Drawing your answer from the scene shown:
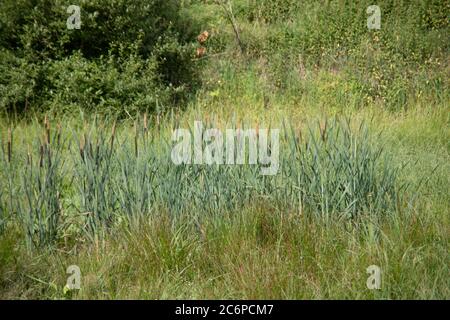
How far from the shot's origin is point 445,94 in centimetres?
819

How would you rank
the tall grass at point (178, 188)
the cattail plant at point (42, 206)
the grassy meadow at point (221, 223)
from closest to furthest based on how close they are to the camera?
the grassy meadow at point (221, 223), the cattail plant at point (42, 206), the tall grass at point (178, 188)

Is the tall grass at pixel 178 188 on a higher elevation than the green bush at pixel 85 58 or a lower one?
lower

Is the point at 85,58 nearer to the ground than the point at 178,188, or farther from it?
farther from it

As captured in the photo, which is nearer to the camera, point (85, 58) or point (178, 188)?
point (178, 188)

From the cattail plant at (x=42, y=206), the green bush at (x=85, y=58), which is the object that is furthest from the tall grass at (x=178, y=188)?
the green bush at (x=85, y=58)

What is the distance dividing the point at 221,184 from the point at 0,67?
4.37 m

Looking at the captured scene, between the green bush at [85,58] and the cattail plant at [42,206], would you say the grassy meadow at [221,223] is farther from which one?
the green bush at [85,58]

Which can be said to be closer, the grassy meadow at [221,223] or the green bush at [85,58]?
the grassy meadow at [221,223]

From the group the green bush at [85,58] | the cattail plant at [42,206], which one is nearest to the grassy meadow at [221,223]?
the cattail plant at [42,206]

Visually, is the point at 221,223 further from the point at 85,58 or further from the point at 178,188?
the point at 85,58

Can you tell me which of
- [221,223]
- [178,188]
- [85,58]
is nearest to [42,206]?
[178,188]

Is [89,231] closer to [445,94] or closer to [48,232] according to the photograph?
[48,232]

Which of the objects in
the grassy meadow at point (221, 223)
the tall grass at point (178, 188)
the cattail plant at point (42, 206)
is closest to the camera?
the grassy meadow at point (221, 223)

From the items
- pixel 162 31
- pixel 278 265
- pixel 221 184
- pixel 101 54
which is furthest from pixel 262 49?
pixel 278 265
